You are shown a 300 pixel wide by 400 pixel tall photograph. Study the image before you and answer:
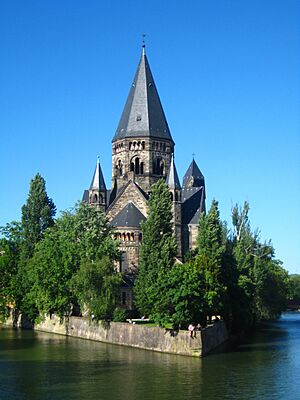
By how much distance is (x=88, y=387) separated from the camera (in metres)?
33.6

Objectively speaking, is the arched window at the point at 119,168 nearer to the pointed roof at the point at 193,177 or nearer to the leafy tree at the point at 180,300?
the pointed roof at the point at 193,177

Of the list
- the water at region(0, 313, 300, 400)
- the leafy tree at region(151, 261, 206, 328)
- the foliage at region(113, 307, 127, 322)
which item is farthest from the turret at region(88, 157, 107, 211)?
the leafy tree at region(151, 261, 206, 328)

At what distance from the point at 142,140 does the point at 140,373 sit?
51320 millimetres

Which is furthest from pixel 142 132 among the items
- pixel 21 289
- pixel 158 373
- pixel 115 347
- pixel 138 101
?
pixel 158 373

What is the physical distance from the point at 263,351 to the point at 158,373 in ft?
46.7

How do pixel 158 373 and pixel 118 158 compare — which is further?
pixel 118 158

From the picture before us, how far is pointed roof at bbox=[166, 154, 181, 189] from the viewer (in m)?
78.6

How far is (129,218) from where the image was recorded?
78.3 metres

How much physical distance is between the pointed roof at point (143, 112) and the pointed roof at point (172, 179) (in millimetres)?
7853

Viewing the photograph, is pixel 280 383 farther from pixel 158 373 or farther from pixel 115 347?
pixel 115 347

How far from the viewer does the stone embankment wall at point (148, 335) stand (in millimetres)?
45844

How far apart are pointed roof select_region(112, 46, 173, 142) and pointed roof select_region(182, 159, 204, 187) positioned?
16.8m

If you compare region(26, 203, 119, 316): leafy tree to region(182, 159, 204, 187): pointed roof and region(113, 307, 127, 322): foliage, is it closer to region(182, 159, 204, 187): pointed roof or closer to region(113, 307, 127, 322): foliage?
region(113, 307, 127, 322): foliage

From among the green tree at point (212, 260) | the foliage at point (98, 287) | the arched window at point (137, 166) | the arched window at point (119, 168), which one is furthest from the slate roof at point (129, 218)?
the foliage at point (98, 287)
